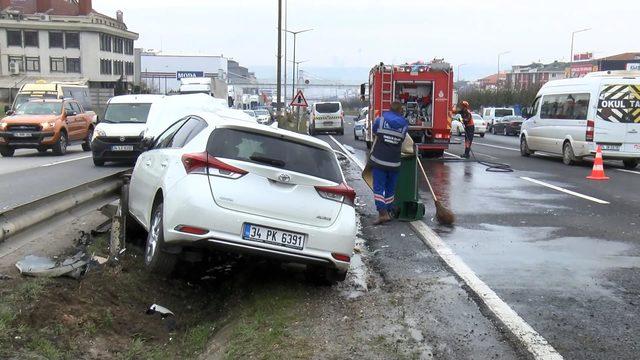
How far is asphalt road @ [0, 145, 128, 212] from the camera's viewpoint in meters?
11.4

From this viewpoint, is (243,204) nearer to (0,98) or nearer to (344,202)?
(344,202)

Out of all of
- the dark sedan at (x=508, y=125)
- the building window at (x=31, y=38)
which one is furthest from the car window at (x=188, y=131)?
the building window at (x=31, y=38)

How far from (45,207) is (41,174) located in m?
10.7

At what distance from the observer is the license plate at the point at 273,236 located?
219 inches

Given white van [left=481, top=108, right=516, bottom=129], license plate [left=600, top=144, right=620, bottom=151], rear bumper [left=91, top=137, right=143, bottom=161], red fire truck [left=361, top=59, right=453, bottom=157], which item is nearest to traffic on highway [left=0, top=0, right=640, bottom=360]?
rear bumper [left=91, top=137, right=143, bottom=161]

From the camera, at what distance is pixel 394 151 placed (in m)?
9.20

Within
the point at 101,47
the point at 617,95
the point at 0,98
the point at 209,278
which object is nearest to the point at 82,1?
the point at 101,47

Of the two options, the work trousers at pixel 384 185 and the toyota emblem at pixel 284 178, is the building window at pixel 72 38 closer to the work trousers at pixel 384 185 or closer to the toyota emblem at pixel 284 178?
the work trousers at pixel 384 185

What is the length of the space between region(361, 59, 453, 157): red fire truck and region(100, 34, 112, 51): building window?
218ft

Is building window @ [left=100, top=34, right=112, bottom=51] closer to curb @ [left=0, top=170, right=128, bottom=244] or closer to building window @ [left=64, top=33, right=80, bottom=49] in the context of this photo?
building window @ [left=64, top=33, right=80, bottom=49]

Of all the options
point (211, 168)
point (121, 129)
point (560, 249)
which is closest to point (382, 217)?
point (560, 249)

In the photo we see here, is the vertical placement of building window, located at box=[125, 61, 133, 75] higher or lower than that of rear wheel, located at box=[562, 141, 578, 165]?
higher

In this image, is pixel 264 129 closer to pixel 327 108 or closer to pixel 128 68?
pixel 327 108

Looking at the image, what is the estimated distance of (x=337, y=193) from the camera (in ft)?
19.4
